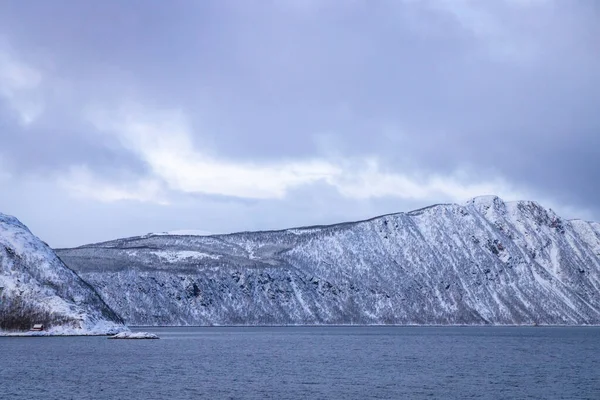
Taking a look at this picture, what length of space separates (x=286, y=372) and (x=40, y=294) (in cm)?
7233

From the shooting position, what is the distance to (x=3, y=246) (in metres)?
162

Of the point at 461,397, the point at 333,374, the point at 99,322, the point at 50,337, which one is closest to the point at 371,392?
the point at 461,397

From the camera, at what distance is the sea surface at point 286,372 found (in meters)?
77.3

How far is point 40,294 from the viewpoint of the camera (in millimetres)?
154750

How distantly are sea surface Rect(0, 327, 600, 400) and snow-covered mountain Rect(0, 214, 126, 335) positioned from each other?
6605 millimetres

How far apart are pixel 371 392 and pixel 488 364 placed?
39615mm

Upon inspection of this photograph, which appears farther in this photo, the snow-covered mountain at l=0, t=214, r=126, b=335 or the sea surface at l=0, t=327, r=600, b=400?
the snow-covered mountain at l=0, t=214, r=126, b=335

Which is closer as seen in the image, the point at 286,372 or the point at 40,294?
the point at 286,372

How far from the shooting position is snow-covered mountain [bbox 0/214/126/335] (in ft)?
506

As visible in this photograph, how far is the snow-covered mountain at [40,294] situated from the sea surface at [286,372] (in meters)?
6.61

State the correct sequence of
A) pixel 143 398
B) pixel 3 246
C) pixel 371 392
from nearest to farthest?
pixel 143 398 → pixel 371 392 → pixel 3 246

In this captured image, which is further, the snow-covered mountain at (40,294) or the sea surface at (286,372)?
the snow-covered mountain at (40,294)

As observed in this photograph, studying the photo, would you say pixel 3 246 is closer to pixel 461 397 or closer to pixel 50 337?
Result: pixel 50 337

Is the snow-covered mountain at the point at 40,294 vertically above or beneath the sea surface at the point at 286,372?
above
